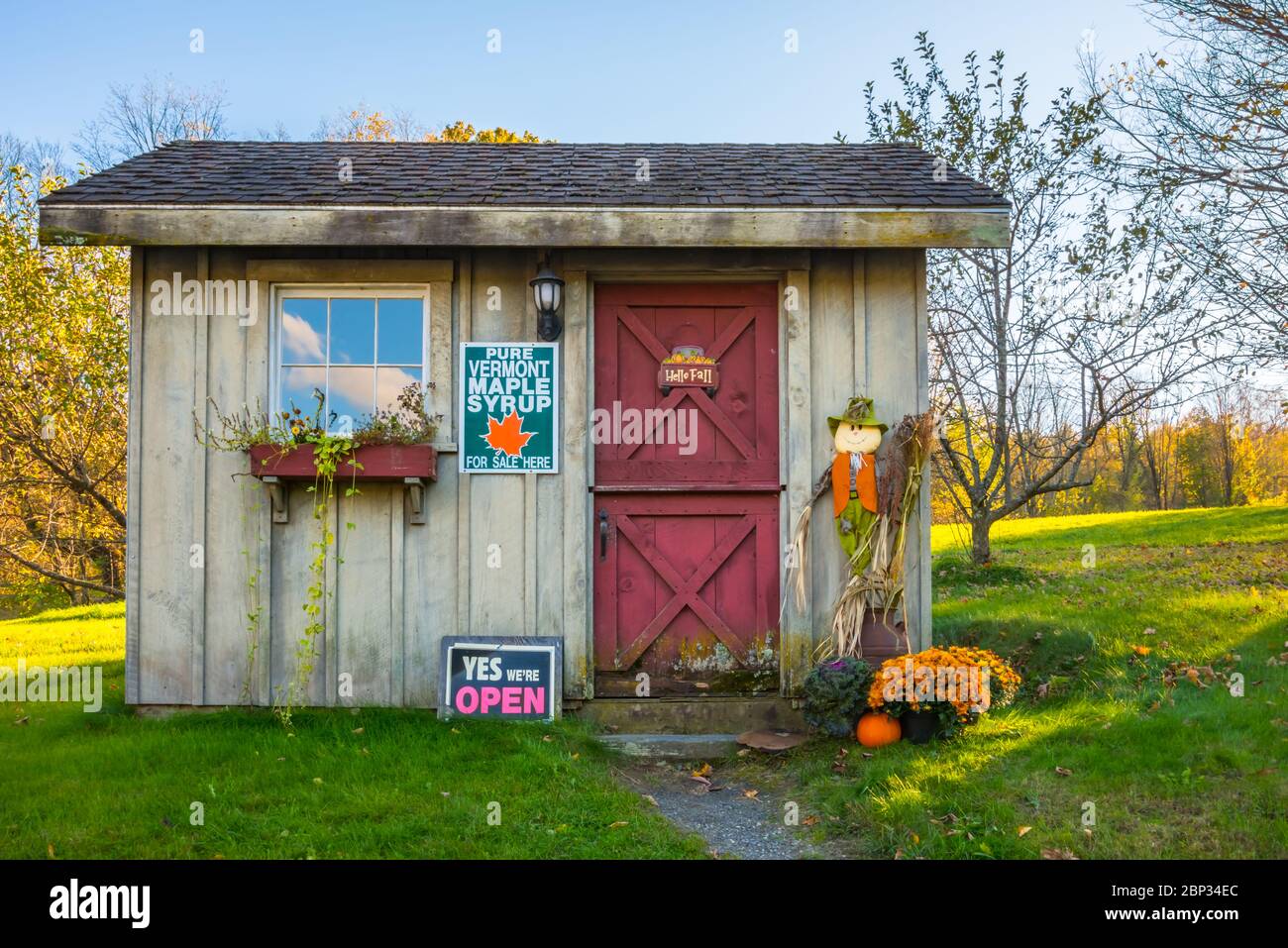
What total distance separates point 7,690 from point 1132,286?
1175 cm

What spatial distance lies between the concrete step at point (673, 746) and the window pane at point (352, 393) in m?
2.68

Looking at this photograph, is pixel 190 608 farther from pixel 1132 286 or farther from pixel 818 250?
pixel 1132 286

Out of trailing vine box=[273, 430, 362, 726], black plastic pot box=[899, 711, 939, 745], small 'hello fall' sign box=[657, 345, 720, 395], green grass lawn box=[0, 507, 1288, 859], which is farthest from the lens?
small 'hello fall' sign box=[657, 345, 720, 395]

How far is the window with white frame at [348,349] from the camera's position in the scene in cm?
602

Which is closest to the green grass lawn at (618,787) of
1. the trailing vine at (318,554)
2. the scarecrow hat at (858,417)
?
the trailing vine at (318,554)

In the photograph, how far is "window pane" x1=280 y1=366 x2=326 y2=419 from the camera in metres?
6.03

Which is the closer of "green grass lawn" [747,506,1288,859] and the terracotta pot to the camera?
"green grass lawn" [747,506,1288,859]

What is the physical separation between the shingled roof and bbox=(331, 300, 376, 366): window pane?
27.3 inches

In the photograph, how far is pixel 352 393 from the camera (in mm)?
6023

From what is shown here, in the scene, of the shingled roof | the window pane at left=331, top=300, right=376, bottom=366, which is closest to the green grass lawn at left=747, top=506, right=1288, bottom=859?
the shingled roof

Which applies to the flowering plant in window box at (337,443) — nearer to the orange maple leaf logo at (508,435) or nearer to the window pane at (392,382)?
the window pane at (392,382)

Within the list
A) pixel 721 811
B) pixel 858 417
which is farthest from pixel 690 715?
pixel 858 417

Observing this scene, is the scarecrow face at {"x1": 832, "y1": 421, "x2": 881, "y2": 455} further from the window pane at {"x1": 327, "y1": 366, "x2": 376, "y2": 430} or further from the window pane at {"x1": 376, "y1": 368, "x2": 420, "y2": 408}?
the window pane at {"x1": 327, "y1": 366, "x2": 376, "y2": 430}
